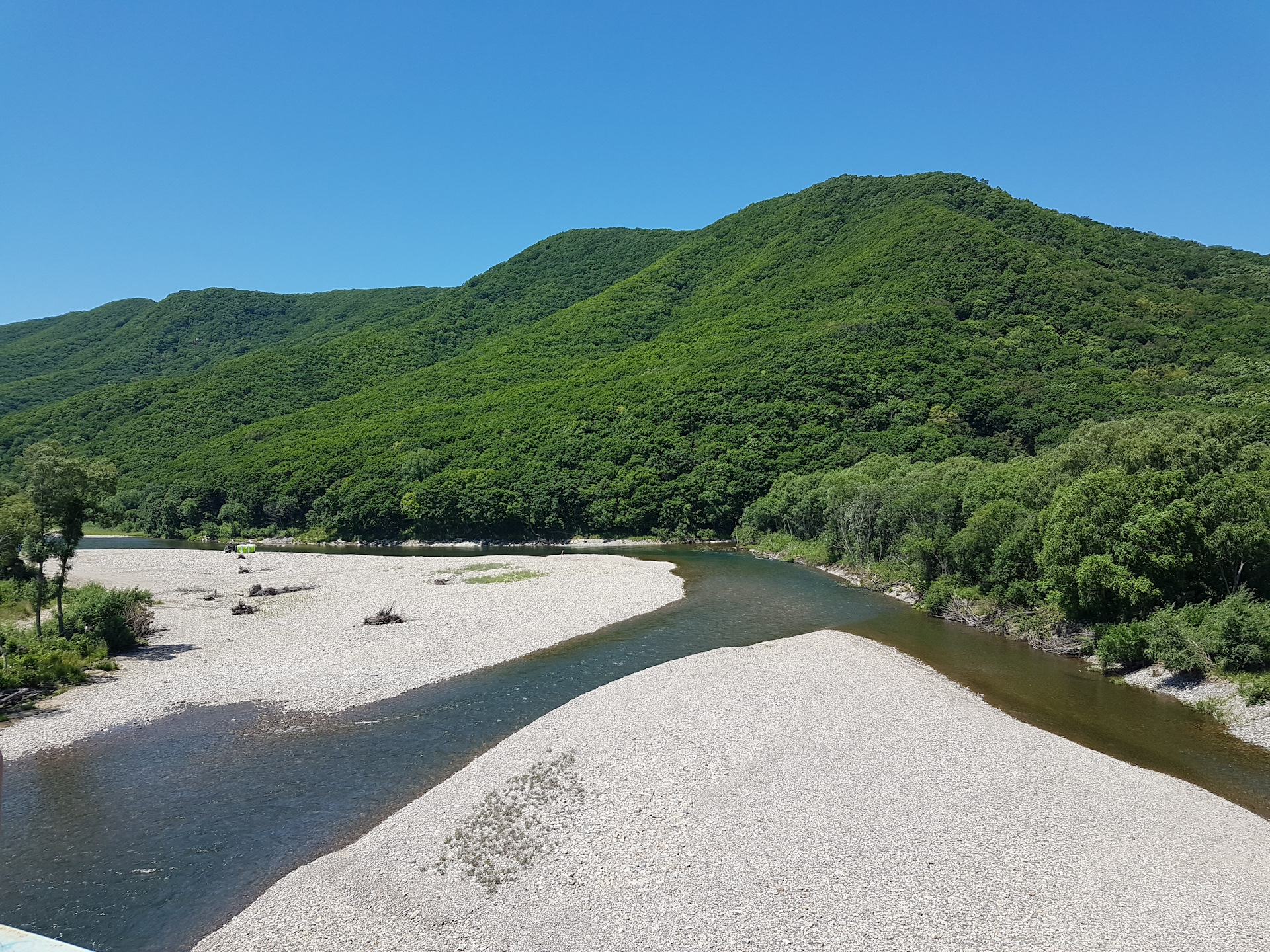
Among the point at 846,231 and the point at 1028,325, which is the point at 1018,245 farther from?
the point at 846,231

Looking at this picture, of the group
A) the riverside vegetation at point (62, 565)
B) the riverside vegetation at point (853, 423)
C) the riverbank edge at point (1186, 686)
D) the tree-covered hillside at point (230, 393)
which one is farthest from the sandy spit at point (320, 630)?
the tree-covered hillside at point (230, 393)

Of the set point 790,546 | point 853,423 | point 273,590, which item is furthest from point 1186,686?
point 853,423

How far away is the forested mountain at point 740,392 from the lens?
9581cm

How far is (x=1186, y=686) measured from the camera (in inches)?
1037

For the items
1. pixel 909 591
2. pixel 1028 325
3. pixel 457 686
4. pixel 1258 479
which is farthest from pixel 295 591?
pixel 1028 325

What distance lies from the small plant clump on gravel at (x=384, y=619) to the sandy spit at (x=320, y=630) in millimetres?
591

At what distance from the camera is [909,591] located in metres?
Result: 47.4

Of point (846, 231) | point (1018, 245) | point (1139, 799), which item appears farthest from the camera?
point (846, 231)

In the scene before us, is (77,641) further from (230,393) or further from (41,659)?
(230,393)

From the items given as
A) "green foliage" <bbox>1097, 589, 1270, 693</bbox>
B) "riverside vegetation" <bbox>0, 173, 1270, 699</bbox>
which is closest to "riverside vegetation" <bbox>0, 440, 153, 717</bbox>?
"riverside vegetation" <bbox>0, 173, 1270, 699</bbox>

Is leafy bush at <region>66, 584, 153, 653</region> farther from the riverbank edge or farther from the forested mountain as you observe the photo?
the forested mountain

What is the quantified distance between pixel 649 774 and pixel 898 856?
6641mm

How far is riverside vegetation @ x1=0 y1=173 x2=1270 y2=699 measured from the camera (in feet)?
103

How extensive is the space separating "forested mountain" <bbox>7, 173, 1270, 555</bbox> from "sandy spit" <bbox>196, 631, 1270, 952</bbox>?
5529cm
